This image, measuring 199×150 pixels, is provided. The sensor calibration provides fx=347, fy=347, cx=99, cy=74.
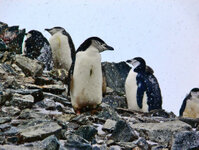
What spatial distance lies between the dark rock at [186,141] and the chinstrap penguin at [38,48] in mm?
5699

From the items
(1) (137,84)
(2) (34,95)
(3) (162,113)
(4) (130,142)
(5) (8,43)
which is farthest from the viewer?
(5) (8,43)

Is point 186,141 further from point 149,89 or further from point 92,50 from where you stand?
point 149,89

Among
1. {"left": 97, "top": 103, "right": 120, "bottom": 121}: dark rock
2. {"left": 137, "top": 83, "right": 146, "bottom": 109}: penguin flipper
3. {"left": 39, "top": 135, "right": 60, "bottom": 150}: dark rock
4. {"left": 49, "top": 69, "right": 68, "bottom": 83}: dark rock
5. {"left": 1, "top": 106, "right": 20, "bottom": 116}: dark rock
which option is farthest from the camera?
{"left": 49, "top": 69, "right": 68, "bottom": 83}: dark rock

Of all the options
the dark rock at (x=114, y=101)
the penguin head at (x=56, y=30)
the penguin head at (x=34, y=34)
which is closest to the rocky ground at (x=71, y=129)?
the dark rock at (x=114, y=101)

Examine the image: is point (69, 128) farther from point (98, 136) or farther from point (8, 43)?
point (8, 43)

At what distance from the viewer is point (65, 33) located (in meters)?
8.31

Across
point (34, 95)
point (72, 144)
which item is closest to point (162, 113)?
point (34, 95)

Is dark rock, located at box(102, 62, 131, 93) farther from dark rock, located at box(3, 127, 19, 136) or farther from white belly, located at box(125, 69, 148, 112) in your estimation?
dark rock, located at box(3, 127, 19, 136)

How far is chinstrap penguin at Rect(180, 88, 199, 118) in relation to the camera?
23.7ft

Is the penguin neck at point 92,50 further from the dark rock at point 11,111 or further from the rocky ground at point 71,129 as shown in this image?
the dark rock at point 11,111

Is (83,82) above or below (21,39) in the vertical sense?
below

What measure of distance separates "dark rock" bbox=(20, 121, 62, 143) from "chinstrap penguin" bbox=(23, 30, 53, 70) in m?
5.33

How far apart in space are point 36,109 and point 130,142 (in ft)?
4.62

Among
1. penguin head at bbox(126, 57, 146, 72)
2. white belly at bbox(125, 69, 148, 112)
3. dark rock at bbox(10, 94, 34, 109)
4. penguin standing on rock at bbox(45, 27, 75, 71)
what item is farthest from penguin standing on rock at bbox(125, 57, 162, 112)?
dark rock at bbox(10, 94, 34, 109)
